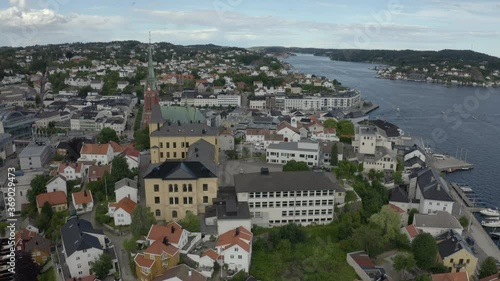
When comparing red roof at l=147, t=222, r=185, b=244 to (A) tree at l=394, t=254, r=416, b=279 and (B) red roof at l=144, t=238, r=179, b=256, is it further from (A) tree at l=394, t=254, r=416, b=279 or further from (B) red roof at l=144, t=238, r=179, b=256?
(A) tree at l=394, t=254, r=416, b=279

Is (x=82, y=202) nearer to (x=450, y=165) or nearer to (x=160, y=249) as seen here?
(x=160, y=249)

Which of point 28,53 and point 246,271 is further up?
point 28,53

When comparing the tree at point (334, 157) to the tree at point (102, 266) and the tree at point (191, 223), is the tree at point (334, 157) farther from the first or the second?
the tree at point (102, 266)

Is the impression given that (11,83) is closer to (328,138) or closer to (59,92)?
(59,92)

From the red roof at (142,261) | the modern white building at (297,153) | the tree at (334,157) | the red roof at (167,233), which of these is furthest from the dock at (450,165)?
the red roof at (142,261)

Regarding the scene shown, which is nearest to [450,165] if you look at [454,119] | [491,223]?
[491,223]

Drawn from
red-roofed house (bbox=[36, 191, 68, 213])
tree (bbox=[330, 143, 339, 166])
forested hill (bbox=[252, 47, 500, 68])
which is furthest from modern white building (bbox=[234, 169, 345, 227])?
forested hill (bbox=[252, 47, 500, 68])

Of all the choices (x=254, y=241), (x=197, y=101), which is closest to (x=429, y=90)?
(x=197, y=101)
